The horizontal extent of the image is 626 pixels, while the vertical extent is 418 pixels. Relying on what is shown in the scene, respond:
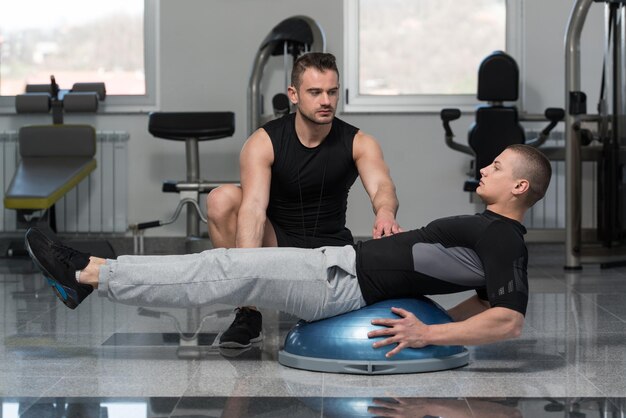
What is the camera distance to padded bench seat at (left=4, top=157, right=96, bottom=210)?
5.38 m

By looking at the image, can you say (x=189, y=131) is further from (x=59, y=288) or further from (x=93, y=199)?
(x=59, y=288)

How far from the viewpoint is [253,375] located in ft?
8.70

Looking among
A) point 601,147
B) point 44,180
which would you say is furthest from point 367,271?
point 44,180

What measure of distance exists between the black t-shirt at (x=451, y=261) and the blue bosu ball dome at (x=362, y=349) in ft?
0.17

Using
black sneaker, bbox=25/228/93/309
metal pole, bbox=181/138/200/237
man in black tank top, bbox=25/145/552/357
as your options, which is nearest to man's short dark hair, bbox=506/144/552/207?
Result: man in black tank top, bbox=25/145/552/357

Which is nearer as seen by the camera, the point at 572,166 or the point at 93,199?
the point at 572,166

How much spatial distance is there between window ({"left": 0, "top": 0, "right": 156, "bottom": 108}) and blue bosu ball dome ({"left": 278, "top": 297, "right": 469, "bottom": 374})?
372 centimetres

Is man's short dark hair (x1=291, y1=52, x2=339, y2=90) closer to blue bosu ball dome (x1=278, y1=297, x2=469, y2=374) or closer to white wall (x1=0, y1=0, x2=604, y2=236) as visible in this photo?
blue bosu ball dome (x1=278, y1=297, x2=469, y2=374)

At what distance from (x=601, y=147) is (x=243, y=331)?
2935 millimetres

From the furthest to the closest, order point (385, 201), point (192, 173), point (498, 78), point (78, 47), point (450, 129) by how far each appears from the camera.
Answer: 1. point (78, 47)
2. point (192, 173)
3. point (450, 129)
4. point (498, 78)
5. point (385, 201)

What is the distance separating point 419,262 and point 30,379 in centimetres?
105

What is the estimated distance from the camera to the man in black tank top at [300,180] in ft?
9.94

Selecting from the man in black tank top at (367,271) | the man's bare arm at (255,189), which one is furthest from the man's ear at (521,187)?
the man's bare arm at (255,189)

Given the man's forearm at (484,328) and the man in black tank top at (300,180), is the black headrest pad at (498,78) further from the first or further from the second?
the man's forearm at (484,328)
